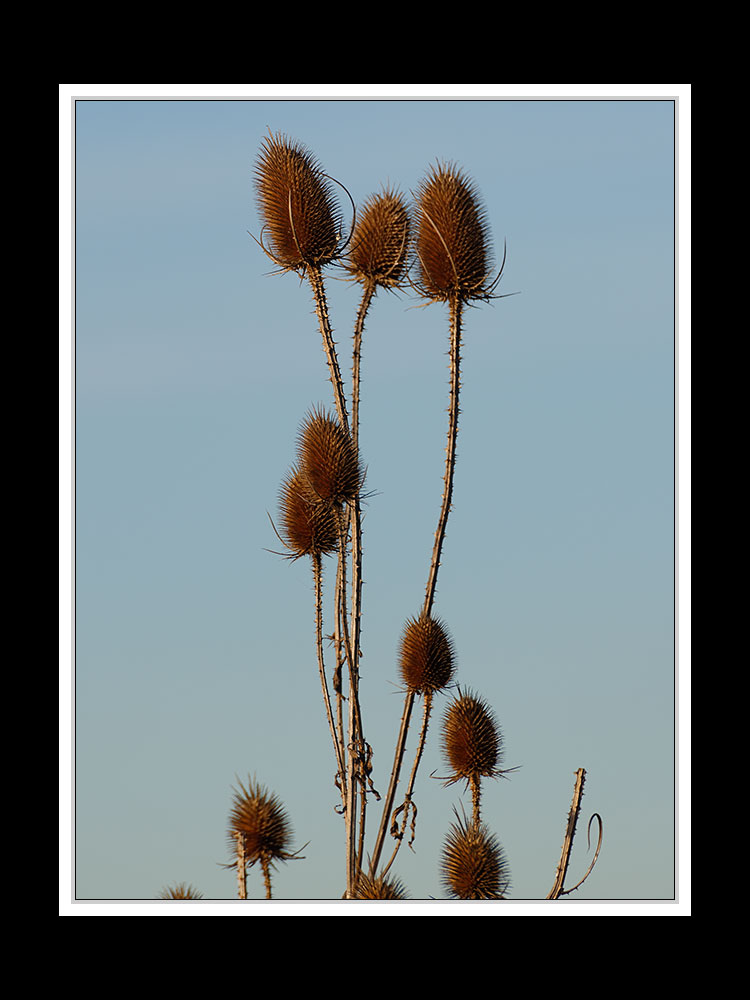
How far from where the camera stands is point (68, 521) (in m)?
10.6

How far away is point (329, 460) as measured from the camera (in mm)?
12008

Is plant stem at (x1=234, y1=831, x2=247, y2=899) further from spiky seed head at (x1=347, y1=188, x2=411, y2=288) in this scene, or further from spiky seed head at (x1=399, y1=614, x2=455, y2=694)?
spiky seed head at (x1=347, y1=188, x2=411, y2=288)

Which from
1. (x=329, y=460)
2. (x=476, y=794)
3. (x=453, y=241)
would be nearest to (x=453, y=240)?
(x=453, y=241)

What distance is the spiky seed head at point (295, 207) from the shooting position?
1273 cm

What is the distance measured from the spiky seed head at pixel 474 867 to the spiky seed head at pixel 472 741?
54cm

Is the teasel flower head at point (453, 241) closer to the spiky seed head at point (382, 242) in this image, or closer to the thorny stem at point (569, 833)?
the spiky seed head at point (382, 242)

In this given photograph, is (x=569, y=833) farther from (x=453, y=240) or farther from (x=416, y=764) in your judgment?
(x=453, y=240)

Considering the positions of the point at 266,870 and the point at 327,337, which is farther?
the point at 327,337

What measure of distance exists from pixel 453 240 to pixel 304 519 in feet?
8.09

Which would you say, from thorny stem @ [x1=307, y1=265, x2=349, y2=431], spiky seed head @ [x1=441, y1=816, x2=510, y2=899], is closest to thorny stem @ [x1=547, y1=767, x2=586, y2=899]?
spiky seed head @ [x1=441, y1=816, x2=510, y2=899]

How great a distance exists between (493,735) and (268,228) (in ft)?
13.9

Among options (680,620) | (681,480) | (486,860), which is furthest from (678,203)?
(486,860)

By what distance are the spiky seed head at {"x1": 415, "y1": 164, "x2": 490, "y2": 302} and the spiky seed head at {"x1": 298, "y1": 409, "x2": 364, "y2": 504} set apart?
1591mm

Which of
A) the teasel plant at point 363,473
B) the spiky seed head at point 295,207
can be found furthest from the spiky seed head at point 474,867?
the spiky seed head at point 295,207
